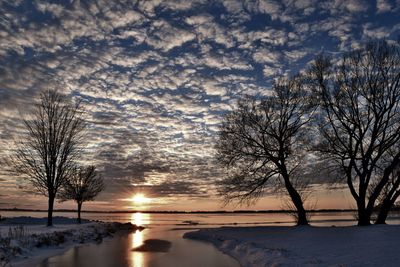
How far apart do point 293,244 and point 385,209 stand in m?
12.2

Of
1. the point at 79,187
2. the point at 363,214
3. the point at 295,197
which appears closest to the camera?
the point at 363,214

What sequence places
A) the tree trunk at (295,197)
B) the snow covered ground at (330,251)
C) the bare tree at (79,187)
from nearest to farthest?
the snow covered ground at (330,251), the tree trunk at (295,197), the bare tree at (79,187)

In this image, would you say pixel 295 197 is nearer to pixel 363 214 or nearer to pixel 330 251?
pixel 363 214

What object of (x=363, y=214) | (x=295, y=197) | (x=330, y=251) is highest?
(x=295, y=197)

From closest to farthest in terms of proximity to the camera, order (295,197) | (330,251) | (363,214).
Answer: (330,251) → (363,214) → (295,197)

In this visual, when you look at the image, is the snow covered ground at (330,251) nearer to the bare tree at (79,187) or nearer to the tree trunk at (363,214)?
the tree trunk at (363,214)

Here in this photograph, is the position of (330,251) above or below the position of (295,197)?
below

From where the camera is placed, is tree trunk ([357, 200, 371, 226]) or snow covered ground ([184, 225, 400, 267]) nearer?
snow covered ground ([184, 225, 400, 267])

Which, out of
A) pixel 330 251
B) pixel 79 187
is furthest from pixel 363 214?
pixel 79 187

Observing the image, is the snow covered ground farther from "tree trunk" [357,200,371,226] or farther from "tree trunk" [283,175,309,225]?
"tree trunk" [283,175,309,225]

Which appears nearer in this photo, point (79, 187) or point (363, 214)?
point (363, 214)

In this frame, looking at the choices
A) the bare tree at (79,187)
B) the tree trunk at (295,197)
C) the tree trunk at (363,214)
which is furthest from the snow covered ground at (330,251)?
the bare tree at (79,187)

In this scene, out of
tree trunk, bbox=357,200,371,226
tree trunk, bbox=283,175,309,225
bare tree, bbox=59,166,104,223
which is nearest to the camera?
tree trunk, bbox=357,200,371,226

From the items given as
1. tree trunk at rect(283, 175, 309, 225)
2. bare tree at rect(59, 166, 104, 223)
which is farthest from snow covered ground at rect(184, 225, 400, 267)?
bare tree at rect(59, 166, 104, 223)
